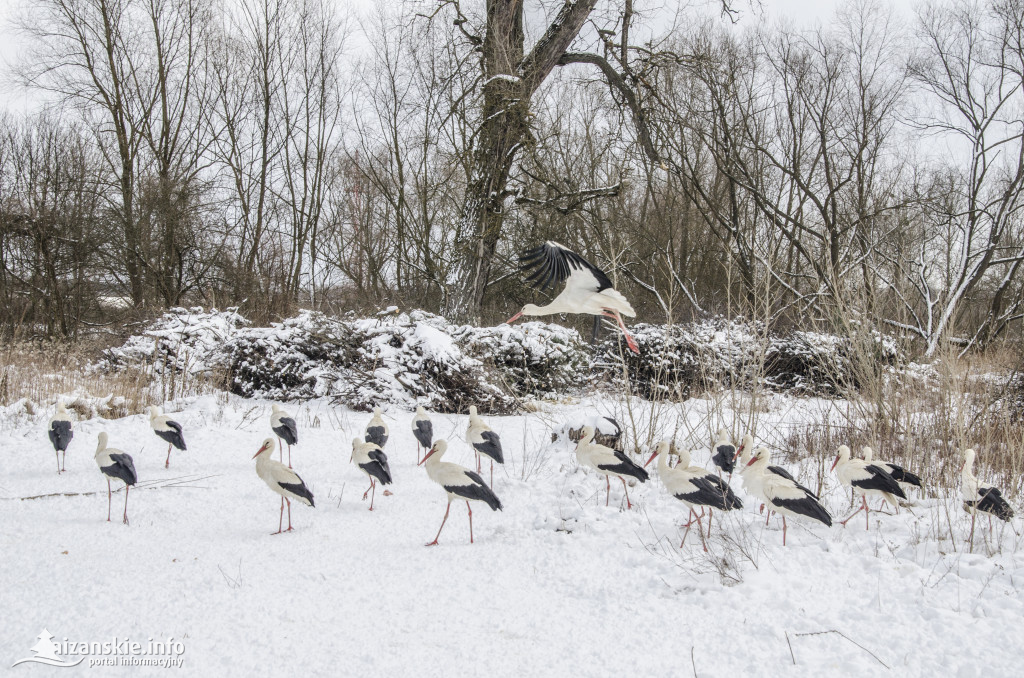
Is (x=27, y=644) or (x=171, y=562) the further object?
(x=171, y=562)

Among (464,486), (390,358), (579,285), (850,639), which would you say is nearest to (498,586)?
(464,486)

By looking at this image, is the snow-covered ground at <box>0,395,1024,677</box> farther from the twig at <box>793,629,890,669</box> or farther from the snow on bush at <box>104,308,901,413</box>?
the snow on bush at <box>104,308,901,413</box>

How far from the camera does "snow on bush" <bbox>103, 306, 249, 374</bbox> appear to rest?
9.52 m

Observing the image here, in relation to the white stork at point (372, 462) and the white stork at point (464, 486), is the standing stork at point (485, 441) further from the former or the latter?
the white stork at point (464, 486)

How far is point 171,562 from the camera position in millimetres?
3490

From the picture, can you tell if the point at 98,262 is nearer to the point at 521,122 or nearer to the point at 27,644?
the point at 521,122

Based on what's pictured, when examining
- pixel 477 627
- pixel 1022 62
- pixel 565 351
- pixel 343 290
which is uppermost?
pixel 1022 62

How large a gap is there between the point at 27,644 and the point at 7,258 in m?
16.0

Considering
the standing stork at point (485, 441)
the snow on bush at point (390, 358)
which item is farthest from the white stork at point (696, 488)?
the snow on bush at point (390, 358)

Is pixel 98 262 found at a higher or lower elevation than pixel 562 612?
higher

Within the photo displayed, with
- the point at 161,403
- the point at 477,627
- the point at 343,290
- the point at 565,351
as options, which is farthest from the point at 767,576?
the point at 343,290
